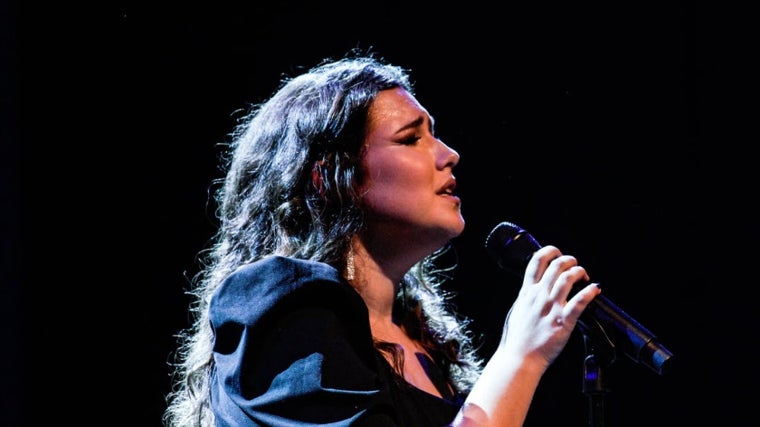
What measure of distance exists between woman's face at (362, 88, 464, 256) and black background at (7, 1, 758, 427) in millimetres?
916

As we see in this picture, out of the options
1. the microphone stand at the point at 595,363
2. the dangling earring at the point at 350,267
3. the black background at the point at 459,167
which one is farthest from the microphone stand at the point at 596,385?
the black background at the point at 459,167

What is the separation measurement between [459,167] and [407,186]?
3.90ft

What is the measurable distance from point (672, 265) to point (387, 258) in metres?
1.28

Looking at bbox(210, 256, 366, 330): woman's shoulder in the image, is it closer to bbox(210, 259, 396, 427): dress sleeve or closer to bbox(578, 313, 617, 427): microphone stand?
bbox(210, 259, 396, 427): dress sleeve

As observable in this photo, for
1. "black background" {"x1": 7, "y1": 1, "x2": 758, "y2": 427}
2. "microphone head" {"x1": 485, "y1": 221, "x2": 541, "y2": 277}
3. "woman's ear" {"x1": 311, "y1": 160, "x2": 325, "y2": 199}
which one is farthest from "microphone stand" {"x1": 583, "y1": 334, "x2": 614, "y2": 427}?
"black background" {"x1": 7, "y1": 1, "x2": 758, "y2": 427}

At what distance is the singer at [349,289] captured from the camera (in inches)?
60.0

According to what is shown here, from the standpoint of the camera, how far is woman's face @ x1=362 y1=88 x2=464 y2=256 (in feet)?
6.40

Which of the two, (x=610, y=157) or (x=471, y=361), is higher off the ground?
(x=610, y=157)

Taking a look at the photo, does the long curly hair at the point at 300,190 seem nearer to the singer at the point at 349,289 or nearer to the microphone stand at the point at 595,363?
the singer at the point at 349,289

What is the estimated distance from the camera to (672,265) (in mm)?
2895

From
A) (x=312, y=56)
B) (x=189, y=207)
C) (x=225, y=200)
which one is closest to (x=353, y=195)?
(x=225, y=200)

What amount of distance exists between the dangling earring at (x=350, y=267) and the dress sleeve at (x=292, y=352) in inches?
13.4

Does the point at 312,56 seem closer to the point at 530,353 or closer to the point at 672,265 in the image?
the point at 672,265

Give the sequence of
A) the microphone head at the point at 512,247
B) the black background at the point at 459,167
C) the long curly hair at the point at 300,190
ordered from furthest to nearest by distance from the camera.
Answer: the black background at the point at 459,167 < the long curly hair at the point at 300,190 < the microphone head at the point at 512,247
